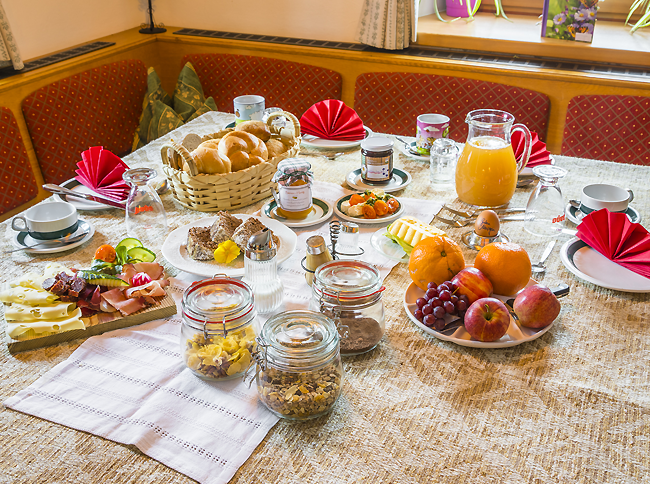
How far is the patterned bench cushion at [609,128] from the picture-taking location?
1981 mm

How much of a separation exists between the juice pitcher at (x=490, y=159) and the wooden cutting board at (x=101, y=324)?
2.42 feet

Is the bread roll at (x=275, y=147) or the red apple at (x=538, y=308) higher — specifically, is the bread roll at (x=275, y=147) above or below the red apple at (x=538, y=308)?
above

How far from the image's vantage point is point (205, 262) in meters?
1.08

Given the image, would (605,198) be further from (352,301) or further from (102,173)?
(102,173)

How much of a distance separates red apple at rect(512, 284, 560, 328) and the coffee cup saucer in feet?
1.48

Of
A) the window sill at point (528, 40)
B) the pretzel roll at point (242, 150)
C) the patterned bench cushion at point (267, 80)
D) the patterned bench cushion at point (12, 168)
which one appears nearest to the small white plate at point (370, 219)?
the pretzel roll at point (242, 150)

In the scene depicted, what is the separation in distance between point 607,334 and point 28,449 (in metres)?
0.85

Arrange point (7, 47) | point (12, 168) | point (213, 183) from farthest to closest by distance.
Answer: point (7, 47) → point (12, 168) → point (213, 183)

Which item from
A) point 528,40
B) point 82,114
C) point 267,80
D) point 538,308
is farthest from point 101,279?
point 528,40

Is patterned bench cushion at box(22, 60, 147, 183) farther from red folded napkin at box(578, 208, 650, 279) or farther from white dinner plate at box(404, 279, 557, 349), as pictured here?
red folded napkin at box(578, 208, 650, 279)

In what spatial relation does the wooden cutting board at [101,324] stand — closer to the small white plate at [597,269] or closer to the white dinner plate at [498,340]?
the white dinner plate at [498,340]

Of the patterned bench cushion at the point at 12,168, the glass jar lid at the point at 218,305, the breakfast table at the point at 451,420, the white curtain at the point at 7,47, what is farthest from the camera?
the white curtain at the point at 7,47

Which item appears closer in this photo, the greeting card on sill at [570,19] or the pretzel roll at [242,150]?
the pretzel roll at [242,150]

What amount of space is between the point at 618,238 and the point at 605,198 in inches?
8.7
